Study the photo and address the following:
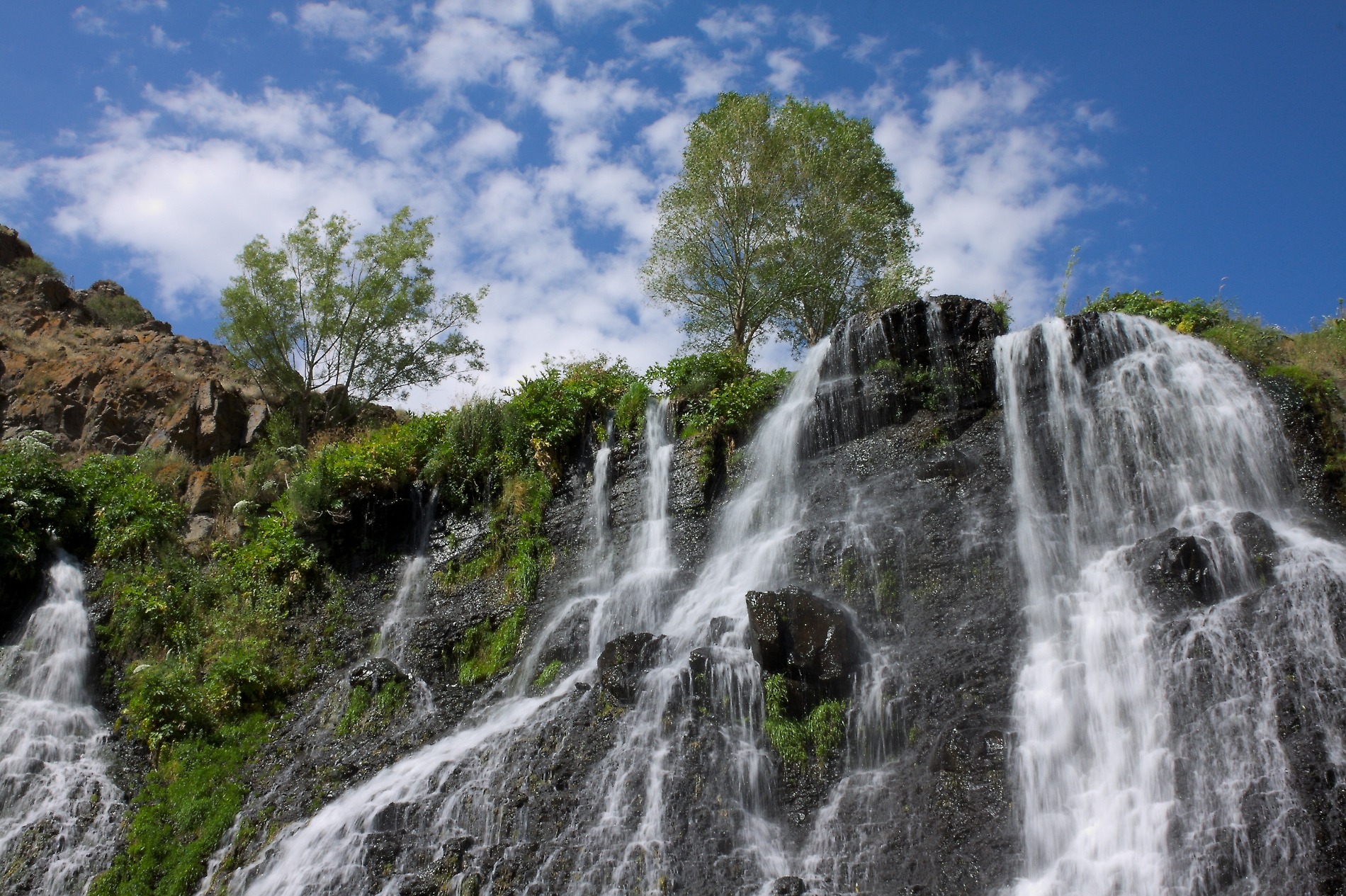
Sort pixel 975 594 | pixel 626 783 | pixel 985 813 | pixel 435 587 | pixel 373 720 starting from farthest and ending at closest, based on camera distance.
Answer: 1. pixel 435 587
2. pixel 373 720
3. pixel 975 594
4. pixel 626 783
5. pixel 985 813

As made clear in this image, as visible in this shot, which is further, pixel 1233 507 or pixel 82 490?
pixel 82 490

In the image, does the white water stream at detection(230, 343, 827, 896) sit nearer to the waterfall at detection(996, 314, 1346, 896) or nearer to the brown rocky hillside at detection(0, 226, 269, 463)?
the waterfall at detection(996, 314, 1346, 896)

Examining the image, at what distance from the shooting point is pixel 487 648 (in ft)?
38.5

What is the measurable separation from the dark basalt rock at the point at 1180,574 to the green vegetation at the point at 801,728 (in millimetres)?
3502

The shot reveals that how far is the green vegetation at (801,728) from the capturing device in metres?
8.06

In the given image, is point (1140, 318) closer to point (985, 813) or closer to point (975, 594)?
point (975, 594)

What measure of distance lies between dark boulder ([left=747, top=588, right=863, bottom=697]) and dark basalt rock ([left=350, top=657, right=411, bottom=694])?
17.4 ft

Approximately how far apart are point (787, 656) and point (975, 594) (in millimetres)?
2461

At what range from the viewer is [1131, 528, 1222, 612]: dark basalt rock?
809cm

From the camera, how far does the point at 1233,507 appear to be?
9516 mm

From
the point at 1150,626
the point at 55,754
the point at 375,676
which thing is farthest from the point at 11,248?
the point at 1150,626

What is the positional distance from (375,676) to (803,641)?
6.17 metres

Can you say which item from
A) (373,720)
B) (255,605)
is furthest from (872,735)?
(255,605)

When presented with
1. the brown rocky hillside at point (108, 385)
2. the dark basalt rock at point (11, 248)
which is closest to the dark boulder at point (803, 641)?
the brown rocky hillside at point (108, 385)
